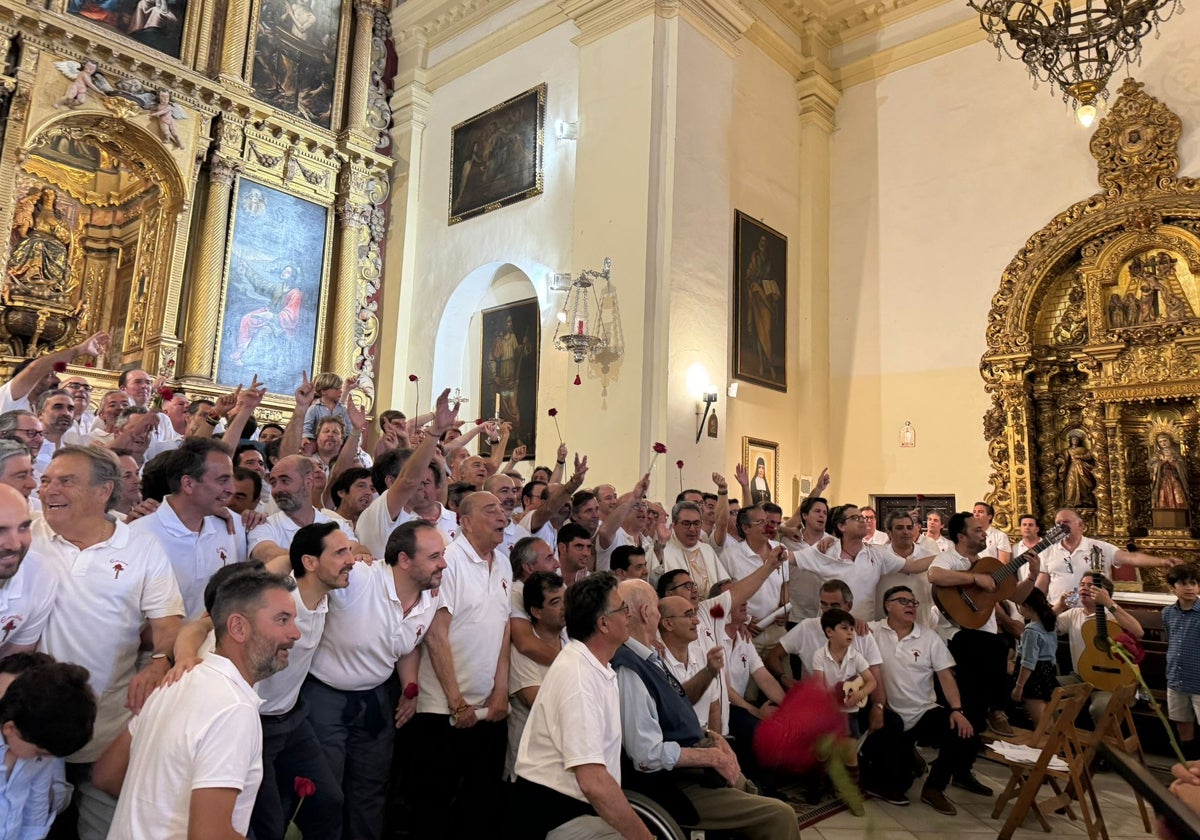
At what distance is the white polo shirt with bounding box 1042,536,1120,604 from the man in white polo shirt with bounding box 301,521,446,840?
20.9 ft

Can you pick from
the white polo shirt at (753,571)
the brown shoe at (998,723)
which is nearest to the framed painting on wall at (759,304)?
the white polo shirt at (753,571)

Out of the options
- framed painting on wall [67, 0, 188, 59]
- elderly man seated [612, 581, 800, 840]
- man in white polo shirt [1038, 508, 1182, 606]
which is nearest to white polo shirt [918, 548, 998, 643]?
man in white polo shirt [1038, 508, 1182, 606]

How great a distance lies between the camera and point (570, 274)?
11.3 m

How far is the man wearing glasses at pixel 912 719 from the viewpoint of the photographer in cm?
526

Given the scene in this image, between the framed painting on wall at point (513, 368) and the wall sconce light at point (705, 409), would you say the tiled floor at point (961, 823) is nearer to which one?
the wall sconce light at point (705, 409)

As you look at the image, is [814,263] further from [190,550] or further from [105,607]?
[105,607]

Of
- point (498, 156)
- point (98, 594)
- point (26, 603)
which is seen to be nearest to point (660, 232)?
point (498, 156)

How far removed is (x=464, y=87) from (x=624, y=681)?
1269 cm

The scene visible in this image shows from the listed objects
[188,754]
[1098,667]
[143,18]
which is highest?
[143,18]

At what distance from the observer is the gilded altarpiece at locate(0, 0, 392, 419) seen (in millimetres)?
10516

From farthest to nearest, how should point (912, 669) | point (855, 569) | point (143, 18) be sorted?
1. point (143, 18)
2. point (855, 569)
3. point (912, 669)

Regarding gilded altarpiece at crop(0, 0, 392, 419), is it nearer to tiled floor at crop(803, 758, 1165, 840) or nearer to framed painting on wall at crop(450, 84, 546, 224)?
framed painting on wall at crop(450, 84, 546, 224)

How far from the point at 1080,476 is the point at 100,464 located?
436 inches

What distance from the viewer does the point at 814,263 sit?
12.9m
